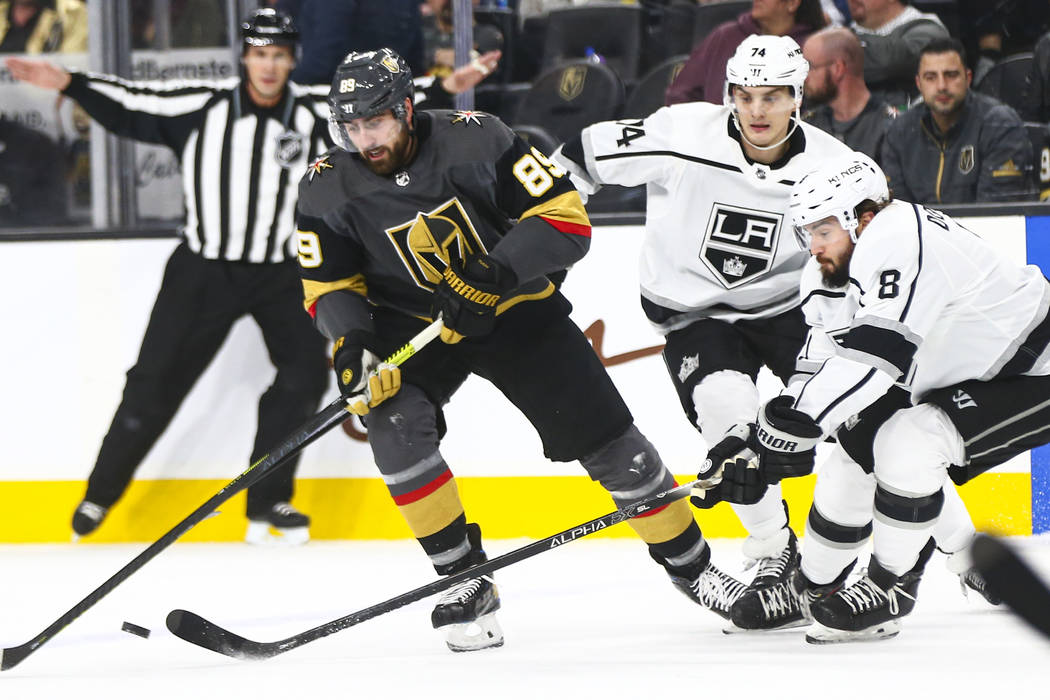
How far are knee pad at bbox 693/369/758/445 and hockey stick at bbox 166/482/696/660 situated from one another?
322 mm

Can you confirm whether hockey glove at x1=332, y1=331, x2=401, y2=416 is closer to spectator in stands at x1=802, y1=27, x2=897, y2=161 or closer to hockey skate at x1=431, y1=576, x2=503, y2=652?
hockey skate at x1=431, y1=576, x2=503, y2=652

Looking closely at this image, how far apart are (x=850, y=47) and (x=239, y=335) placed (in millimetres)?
2081

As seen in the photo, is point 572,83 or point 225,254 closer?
point 225,254

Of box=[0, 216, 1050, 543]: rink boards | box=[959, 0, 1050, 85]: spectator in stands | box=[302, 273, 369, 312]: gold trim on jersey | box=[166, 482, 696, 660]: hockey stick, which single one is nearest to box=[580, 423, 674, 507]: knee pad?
box=[166, 482, 696, 660]: hockey stick

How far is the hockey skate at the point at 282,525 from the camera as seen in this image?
13.2ft

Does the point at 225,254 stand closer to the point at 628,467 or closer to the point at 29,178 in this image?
the point at 29,178

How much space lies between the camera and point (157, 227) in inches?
166

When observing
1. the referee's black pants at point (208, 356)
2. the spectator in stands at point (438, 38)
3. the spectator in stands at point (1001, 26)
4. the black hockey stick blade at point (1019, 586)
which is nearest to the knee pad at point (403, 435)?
the referee's black pants at point (208, 356)

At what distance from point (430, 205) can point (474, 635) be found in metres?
0.85

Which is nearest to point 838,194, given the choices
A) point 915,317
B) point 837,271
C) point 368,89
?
point 837,271

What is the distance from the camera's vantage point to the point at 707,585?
276 centimetres

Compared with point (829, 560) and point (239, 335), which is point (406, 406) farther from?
point (239, 335)

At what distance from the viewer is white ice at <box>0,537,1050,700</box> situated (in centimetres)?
220

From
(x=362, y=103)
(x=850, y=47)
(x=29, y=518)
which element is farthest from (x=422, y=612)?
(x=850, y=47)
